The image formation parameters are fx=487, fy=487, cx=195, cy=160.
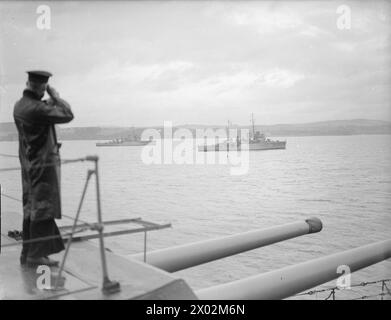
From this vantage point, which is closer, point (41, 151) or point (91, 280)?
point (41, 151)

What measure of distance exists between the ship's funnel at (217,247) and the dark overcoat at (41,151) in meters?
2.69

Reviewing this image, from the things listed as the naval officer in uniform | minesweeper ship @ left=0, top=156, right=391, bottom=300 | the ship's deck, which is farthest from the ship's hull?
the naval officer in uniform

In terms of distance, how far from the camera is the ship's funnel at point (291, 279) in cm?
614

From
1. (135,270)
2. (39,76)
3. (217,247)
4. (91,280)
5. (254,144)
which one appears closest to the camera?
(39,76)

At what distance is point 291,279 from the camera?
700 cm

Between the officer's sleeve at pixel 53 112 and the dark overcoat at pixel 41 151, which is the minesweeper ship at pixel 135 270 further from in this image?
the officer's sleeve at pixel 53 112

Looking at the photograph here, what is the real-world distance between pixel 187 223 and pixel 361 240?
11.9 metres

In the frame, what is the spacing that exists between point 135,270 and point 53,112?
192cm

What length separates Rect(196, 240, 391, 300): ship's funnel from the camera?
20.1 ft

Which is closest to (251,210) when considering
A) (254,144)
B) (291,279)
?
(291,279)

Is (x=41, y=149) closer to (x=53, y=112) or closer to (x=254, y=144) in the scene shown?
(x=53, y=112)

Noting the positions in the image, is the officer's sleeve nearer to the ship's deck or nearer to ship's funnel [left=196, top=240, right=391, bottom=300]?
the ship's deck
